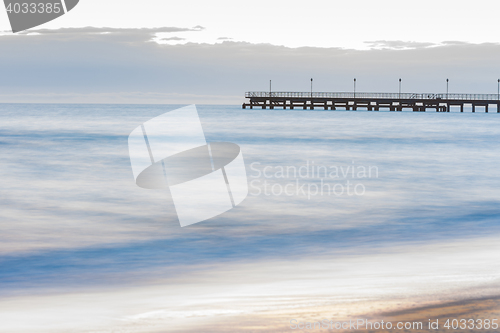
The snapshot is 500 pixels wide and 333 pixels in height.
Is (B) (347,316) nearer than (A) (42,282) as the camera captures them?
Yes

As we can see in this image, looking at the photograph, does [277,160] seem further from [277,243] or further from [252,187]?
[277,243]

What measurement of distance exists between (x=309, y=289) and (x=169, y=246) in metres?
3.79

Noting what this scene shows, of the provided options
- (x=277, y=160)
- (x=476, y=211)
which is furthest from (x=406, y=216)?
(x=277, y=160)

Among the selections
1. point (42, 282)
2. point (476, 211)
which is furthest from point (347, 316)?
point (476, 211)

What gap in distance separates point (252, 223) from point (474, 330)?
7.47 m

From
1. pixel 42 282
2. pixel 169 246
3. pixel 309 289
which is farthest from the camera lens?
pixel 169 246

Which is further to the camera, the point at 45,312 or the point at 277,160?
the point at 277,160

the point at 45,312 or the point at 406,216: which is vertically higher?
the point at 45,312

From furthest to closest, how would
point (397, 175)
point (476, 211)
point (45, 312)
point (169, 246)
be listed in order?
1. point (397, 175)
2. point (476, 211)
3. point (169, 246)
4. point (45, 312)

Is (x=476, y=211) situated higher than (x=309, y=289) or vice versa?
(x=309, y=289)

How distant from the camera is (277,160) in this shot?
99.5 ft

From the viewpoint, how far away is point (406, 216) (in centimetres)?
1342

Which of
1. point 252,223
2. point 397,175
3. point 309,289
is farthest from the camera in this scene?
point 397,175

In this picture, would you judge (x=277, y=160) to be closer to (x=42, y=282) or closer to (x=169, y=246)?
(x=169, y=246)
